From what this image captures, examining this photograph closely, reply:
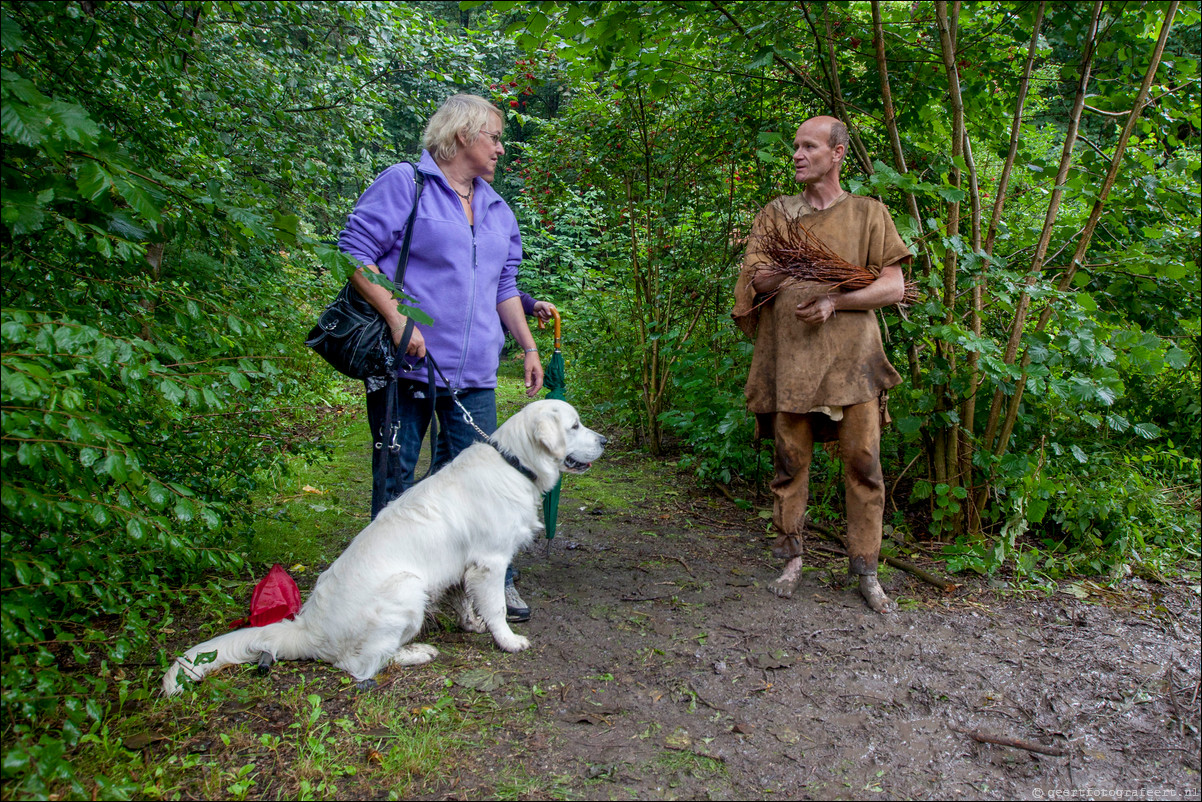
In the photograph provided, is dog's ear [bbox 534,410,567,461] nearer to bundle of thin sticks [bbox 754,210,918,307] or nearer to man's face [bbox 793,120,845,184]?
bundle of thin sticks [bbox 754,210,918,307]

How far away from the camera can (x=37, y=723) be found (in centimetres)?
231

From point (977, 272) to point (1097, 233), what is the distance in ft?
4.09

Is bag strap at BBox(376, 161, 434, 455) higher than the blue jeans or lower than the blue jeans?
higher

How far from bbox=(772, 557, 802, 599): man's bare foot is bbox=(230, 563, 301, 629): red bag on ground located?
7.61 feet

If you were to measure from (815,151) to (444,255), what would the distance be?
5.88ft

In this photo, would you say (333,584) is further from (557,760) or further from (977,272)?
(977,272)

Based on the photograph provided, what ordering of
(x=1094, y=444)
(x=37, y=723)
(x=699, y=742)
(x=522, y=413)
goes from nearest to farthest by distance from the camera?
(x=37, y=723) → (x=699, y=742) → (x=522, y=413) → (x=1094, y=444)

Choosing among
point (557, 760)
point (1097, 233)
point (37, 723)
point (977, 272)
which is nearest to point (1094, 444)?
point (1097, 233)

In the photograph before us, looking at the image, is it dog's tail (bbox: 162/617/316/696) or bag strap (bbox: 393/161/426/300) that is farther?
bag strap (bbox: 393/161/426/300)

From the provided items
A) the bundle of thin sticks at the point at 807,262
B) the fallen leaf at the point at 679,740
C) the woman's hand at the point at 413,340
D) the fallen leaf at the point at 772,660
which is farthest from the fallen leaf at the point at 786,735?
the woman's hand at the point at 413,340

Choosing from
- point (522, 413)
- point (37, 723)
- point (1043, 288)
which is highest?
point (1043, 288)

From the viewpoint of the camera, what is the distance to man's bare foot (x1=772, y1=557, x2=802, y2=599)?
3.67 meters

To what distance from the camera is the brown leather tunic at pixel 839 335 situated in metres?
3.38

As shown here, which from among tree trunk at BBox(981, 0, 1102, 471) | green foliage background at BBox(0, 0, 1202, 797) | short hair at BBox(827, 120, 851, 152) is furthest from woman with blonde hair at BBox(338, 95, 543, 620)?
tree trunk at BBox(981, 0, 1102, 471)
